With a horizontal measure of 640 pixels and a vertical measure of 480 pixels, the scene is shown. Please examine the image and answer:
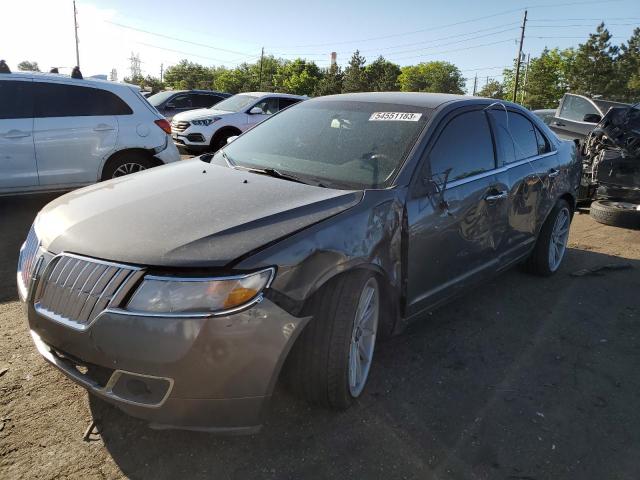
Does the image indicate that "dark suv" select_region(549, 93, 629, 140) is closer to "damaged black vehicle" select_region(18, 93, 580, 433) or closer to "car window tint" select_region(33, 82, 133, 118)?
"damaged black vehicle" select_region(18, 93, 580, 433)

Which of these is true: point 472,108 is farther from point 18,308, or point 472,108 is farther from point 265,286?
point 18,308

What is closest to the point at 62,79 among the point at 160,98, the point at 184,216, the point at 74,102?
the point at 74,102

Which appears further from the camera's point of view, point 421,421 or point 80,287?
point 421,421

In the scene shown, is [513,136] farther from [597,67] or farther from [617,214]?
[597,67]

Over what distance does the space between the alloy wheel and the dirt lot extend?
139mm

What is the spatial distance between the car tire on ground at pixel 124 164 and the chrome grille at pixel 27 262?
3.89m

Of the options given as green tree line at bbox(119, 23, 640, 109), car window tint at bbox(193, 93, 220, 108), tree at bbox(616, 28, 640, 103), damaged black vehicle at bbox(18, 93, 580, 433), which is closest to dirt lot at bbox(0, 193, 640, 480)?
damaged black vehicle at bbox(18, 93, 580, 433)

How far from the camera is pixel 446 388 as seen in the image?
9.41ft

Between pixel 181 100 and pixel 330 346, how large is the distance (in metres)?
14.2

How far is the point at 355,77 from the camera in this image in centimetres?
6531

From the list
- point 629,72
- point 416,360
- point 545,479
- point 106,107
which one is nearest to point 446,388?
point 416,360

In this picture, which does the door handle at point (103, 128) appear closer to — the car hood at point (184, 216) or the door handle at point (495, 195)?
the car hood at point (184, 216)

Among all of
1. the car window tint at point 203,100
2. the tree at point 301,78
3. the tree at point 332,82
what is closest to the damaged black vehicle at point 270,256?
the car window tint at point 203,100

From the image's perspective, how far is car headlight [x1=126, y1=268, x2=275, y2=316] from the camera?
193 cm
